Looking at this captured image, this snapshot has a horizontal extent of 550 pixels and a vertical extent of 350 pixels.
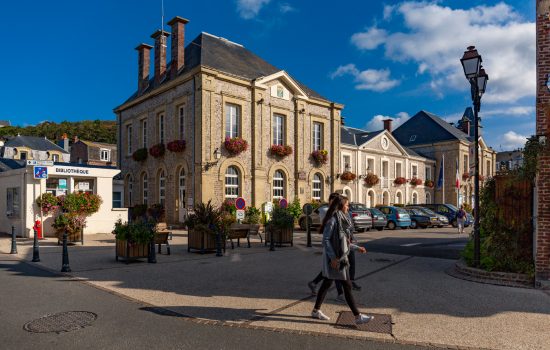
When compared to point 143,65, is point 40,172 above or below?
below

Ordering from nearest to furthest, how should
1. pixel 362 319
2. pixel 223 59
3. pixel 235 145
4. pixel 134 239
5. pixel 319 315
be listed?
pixel 362 319
pixel 319 315
pixel 134 239
pixel 235 145
pixel 223 59

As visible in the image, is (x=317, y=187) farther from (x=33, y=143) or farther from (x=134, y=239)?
(x=33, y=143)

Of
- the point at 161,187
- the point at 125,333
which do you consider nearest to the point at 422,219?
the point at 161,187

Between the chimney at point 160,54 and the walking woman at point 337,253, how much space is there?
71.8 ft

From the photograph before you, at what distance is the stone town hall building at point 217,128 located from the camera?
2086cm

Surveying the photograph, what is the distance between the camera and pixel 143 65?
27.0 meters

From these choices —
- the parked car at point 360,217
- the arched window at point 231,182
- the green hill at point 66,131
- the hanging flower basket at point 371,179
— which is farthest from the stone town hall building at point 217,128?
the green hill at point 66,131

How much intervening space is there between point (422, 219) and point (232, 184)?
11898 millimetres

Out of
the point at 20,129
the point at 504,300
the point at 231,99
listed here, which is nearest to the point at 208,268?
the point at 504,300

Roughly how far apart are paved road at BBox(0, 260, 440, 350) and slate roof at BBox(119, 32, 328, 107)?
1618 centimetres

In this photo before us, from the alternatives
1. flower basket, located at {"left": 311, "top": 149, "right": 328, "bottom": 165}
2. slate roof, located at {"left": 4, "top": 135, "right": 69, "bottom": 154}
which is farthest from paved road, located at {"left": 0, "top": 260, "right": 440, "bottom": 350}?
slate roof, located at {"left": 4, "top": 135, "right": 69, "bottom": 154}

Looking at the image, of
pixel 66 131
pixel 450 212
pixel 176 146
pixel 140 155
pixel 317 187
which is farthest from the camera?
pixel 66 131

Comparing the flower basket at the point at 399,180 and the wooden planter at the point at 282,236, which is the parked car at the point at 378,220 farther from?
the flower basket at the point at 399,180

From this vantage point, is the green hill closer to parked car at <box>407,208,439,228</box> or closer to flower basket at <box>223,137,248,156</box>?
flower basket at <box>223,137,248,156</box>
